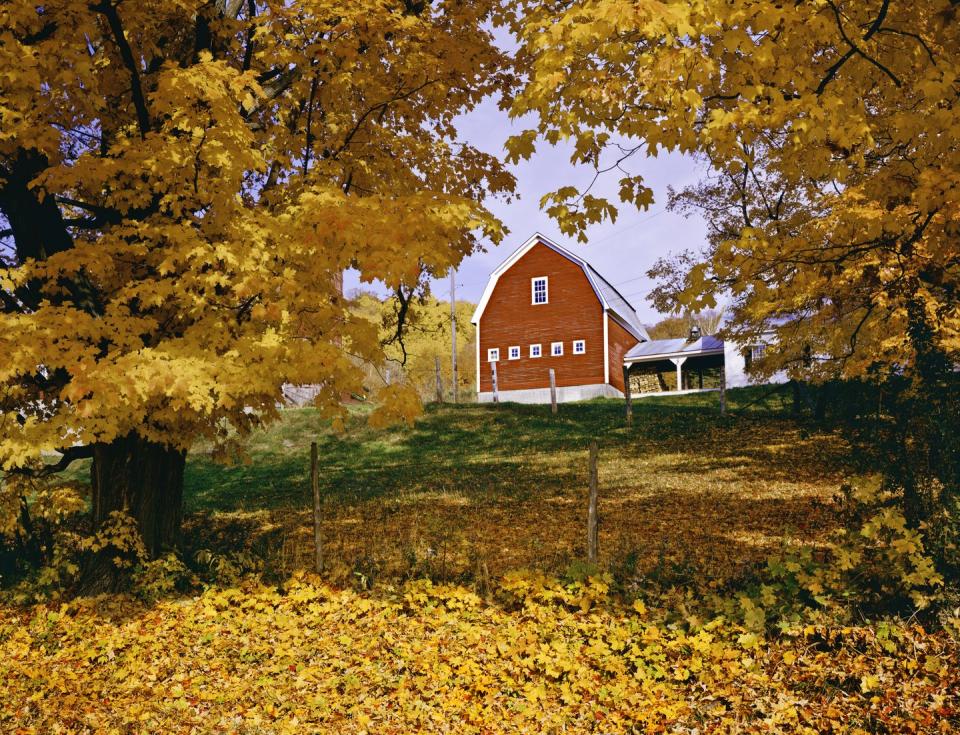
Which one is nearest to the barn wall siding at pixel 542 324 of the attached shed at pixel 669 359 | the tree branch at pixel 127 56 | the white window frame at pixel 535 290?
the white window frame at pixel 535 290

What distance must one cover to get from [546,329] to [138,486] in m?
30.2

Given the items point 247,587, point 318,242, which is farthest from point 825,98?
point 247,587

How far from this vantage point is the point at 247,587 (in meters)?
9.67

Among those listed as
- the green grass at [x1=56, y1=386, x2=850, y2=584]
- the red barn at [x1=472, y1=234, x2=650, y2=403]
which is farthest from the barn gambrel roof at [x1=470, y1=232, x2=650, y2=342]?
the green grass at [x1=56, y1=386, x2=850, y2=584]

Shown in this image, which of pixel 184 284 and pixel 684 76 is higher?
pixel 684 76

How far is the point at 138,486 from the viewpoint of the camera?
385 inches

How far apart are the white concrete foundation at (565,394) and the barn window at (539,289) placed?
524cm

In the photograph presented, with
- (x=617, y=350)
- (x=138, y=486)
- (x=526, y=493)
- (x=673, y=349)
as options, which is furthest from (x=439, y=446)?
(x=673, y=349)

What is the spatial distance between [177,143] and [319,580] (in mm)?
6235

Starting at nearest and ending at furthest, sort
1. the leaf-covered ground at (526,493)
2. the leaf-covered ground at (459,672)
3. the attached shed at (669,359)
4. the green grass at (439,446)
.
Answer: the leaf-covered ground at (459,672), the leaf-covered ground at (526,493), the green grass at (439,446), the attached shed at (669,359)

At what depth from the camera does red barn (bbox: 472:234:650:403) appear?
3747 centimetres

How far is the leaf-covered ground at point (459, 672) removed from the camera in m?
5.84

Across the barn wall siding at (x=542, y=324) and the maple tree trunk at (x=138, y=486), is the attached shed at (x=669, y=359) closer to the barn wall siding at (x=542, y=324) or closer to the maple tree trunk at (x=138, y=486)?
the barn wall siding at (x=542, y=324)

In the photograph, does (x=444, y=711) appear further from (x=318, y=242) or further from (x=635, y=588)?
(x=318, y=242)
